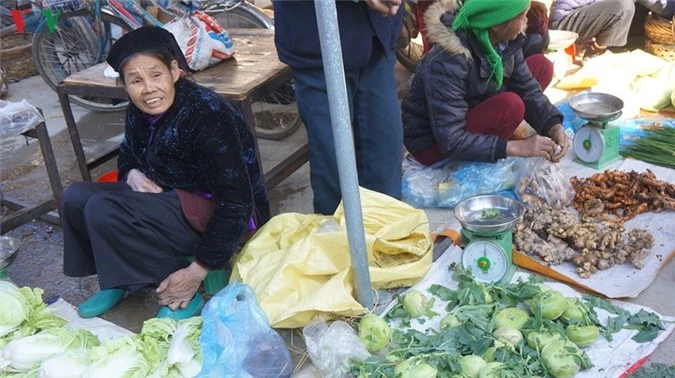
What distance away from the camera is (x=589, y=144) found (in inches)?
145

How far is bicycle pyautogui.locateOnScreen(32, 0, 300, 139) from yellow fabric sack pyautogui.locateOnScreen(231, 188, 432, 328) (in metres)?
1.93

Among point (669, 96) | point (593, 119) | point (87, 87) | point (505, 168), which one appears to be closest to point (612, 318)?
point (505, 168)

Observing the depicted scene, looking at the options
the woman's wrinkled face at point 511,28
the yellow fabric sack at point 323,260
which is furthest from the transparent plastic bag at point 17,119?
the woman's wrinkled face at point 511,28

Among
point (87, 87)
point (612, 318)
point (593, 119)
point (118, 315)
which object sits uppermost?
point (87, 87)

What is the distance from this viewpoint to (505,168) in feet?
11.6

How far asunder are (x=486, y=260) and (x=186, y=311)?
4.18 ft

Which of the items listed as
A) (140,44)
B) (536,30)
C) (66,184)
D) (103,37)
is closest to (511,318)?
(140,44)

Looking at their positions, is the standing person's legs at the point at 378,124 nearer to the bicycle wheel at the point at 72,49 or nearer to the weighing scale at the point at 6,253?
the weighing scale at the point at 6,253

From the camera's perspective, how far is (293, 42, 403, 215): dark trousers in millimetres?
2957

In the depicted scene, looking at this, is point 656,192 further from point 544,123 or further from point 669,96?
point 669,96

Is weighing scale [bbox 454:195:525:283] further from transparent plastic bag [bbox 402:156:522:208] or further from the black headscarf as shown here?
the black headscarf

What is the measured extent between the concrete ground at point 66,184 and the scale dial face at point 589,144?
0.88m

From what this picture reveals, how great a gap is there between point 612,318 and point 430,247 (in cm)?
77

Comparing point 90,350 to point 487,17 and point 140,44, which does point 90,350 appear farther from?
point 487,17
